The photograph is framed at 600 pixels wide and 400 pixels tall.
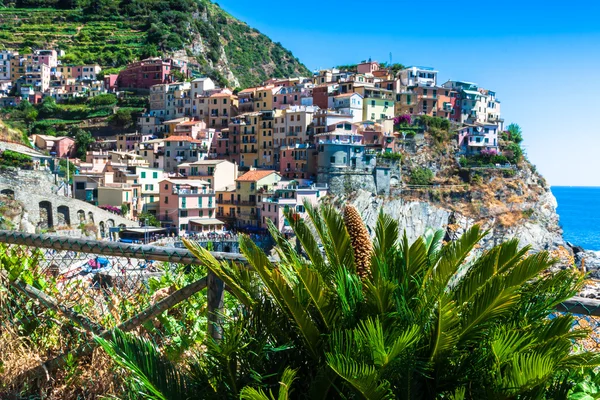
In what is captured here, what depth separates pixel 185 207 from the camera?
141 ft

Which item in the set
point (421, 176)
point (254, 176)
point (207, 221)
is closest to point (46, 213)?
point (207, 221)

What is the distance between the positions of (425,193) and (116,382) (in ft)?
151

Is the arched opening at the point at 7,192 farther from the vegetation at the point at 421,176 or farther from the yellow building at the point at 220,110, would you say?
the vegetation at the point at 421,176

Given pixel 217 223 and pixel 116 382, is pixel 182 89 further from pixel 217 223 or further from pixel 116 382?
pixel 116 382

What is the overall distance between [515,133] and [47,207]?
147 ft

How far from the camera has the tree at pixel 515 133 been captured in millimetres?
59438

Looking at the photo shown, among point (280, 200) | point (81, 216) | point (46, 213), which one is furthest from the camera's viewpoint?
point (280, 200)

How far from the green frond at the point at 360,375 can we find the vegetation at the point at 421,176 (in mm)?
48236

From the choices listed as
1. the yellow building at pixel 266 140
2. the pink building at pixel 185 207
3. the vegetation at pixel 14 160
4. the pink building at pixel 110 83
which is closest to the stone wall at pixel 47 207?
the vegetation at pixel 14 160

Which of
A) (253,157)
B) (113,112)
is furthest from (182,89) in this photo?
(253,157)

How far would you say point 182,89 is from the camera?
204 ft

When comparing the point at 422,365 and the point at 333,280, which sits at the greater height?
the point at 333,280

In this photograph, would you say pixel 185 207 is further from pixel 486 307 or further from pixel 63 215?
pixel 486 307

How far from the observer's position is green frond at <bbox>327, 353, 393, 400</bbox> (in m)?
1.86
